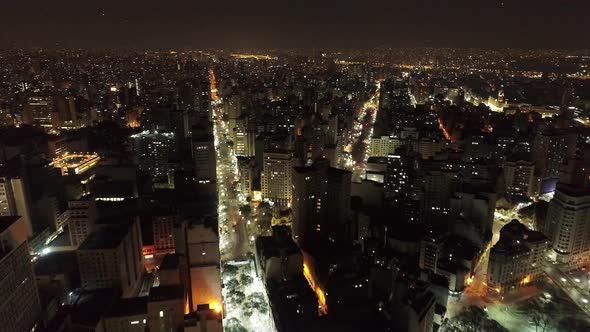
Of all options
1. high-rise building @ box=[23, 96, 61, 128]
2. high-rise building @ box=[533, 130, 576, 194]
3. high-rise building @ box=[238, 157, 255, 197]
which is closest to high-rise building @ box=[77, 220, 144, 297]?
high-rise building @ box=[238, 157, 255, 197]

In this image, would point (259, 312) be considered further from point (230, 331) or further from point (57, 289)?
point (57, 289)

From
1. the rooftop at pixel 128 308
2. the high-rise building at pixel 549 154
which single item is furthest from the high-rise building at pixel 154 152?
the high-rise building at pixel 549 154

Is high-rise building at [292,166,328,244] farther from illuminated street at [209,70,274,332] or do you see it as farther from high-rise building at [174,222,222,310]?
high-rise building at [174,222,222,310]

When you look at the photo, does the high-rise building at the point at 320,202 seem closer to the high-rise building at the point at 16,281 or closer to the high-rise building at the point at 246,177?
the high-rise building at the point at 246,177

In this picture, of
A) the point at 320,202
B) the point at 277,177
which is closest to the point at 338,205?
the point at 320,202

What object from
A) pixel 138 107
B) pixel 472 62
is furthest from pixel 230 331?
pixel 472 62

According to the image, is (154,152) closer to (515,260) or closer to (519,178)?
(515,260)

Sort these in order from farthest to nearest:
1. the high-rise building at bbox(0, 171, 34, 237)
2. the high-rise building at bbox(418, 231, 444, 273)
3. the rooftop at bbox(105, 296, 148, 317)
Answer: the high-rise building at bbox(0, 171, 34, 237), the high-rise building at bbox(418, 231, 444, 273), the rooftop at bbox(105, 296, 148, 317)
